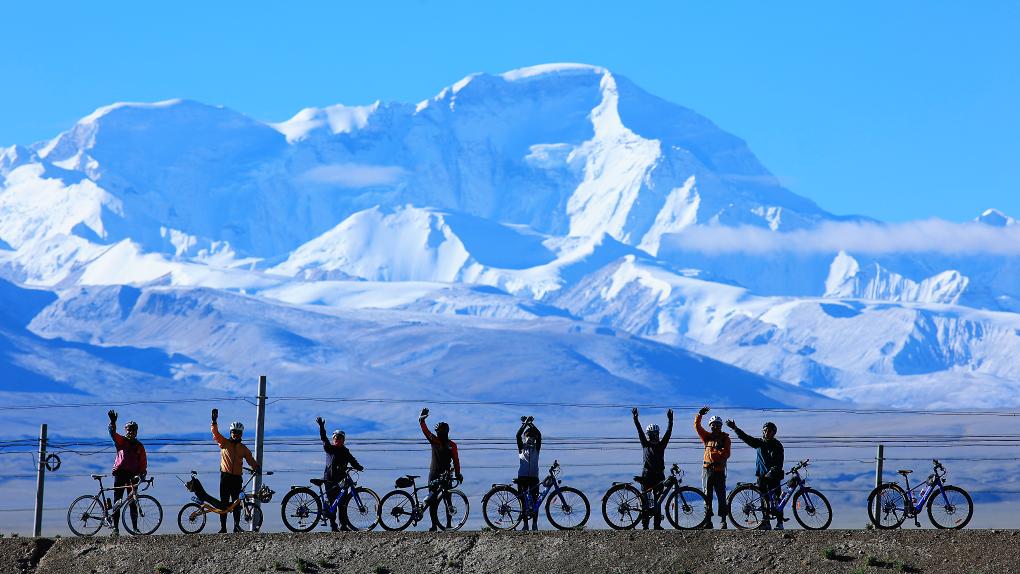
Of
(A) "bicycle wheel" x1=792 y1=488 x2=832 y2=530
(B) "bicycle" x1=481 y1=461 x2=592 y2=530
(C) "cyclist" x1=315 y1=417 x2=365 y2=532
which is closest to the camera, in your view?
(A) "bicycle wheel" x1=792 y1=488 x2=832 y2=530

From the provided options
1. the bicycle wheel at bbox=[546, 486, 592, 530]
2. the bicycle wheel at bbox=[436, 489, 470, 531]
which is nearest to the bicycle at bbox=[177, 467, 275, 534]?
the bicycle wheel at bbox=[436, 489, 470, 531]

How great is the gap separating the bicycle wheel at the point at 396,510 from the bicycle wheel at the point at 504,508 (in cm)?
147

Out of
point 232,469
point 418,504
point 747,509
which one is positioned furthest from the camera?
point 232,469

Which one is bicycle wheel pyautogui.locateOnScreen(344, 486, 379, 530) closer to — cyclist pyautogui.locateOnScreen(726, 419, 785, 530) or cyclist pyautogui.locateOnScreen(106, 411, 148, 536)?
cyclist pyautogui.locateOnScreen(106, 411, 148, 536)

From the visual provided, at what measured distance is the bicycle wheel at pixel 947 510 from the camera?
103 ft

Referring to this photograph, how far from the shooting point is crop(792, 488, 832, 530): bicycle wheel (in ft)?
102

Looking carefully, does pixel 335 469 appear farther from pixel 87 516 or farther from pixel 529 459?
pixel 87 516

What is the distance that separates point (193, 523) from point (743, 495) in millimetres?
10605

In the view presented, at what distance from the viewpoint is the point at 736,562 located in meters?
28.6

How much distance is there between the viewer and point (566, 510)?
31.5 m

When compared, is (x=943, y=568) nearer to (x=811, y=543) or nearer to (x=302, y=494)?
(x=811, y=543)

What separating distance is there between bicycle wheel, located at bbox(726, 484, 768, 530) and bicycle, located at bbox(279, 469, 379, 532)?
22.4 feet

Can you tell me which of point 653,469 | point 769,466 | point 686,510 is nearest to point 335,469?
point 653,469

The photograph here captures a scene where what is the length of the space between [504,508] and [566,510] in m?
1.19
